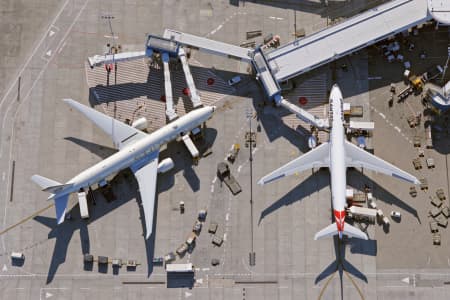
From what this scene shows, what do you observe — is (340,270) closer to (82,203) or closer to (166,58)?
(82,203)

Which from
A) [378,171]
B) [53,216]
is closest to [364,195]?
[378,171]

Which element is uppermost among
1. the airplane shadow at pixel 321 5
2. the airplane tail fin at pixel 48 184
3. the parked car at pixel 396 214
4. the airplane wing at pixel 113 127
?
the airplane shadow at pixel 321 5

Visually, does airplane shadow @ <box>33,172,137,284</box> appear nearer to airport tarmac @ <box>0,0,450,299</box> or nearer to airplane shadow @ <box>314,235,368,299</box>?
airport tarmac @ <box>0,0,450,299</box>

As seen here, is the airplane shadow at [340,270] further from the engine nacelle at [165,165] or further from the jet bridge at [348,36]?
the jet bridge at [348,36]

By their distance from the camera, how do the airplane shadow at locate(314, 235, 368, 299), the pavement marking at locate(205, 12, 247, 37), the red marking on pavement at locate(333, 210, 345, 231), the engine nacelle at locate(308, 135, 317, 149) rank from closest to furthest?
the red marking on pavement at locate(333, 210, 345, 231) < the airplane shadow at locate(314, 235, 368, 299) < the engine nacelle at locate(308, 135, 317, 149) < the pavement marking at locate(205, 12, 247, 37)

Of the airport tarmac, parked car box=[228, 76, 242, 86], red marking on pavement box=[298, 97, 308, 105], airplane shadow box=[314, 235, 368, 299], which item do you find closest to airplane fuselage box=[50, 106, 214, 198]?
the airport tarmac

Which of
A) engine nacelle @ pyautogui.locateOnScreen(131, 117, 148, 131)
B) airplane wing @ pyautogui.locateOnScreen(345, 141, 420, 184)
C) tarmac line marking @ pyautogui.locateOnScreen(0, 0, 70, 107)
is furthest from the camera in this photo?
tarmac line marking @ pyautogui.locateOnScreen(0, 0, 70, 107)

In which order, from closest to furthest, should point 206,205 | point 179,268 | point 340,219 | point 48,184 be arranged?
point 340,219 < point 48,184 < point 179,268 < point 206,205

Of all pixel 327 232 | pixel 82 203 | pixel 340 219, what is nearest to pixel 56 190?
pixel 82 203

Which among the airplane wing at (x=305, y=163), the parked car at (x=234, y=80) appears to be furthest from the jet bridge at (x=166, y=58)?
the airplane wing at (x=305, y=163)
